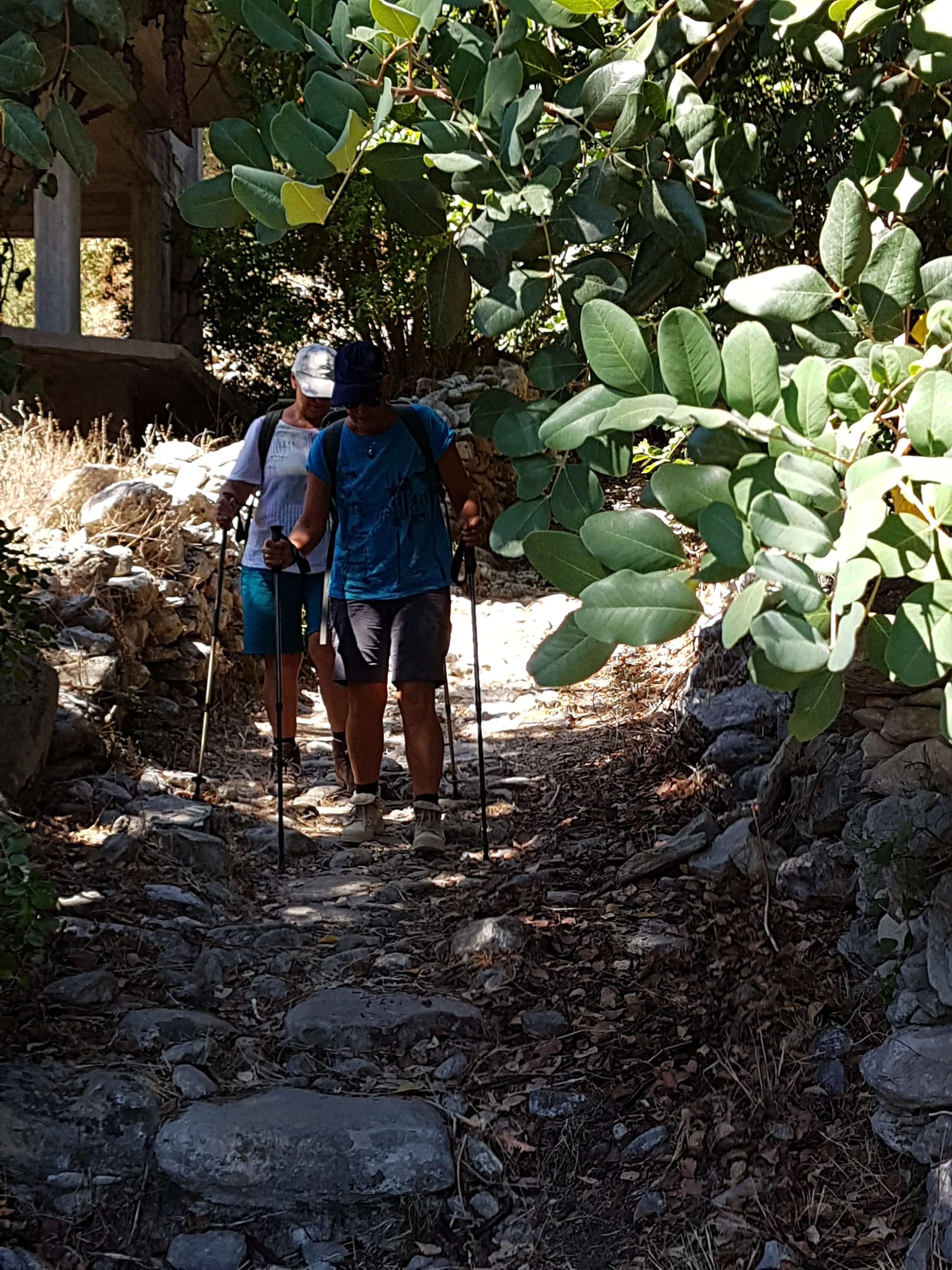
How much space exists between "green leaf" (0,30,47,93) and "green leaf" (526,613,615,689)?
1475mm

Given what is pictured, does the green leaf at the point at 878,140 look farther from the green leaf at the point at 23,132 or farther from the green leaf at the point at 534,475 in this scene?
the green leaf at the point at 23,132

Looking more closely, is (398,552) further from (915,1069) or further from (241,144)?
(241,144)

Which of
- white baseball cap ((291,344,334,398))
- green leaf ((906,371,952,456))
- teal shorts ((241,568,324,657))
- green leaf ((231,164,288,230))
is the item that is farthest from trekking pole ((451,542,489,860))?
green leaf ((906,371,952,456))

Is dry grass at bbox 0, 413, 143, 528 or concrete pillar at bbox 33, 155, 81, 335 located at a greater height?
concrete pillar at bbox 33, 155, 81, 335

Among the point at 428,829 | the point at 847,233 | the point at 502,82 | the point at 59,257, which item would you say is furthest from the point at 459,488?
the point at 59,257

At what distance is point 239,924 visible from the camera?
15.6ft

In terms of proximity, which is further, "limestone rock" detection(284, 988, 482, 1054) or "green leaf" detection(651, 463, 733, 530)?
"limestone rock" detection(284, 988, 482, 1054)

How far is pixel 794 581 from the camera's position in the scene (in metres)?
1.43

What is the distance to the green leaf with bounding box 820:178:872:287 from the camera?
1977 mm

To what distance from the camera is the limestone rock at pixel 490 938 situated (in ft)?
14.1

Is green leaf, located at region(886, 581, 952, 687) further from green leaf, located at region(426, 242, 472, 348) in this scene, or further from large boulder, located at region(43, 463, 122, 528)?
large boulder, located at region(43, 463, 122, 528)

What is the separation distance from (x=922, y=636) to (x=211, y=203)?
1314 millimetres

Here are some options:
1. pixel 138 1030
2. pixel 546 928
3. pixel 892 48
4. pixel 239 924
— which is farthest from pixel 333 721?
pixel 892 48

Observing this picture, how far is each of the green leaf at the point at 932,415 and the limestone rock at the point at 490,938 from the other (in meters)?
3.01
